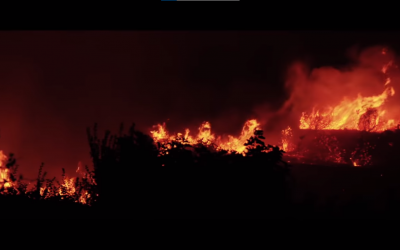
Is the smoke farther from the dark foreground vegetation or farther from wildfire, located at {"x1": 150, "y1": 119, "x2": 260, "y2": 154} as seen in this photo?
the dark foreground vegetation

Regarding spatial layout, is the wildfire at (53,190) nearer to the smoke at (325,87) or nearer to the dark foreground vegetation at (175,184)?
the dark foreground vegetation at (175,184)

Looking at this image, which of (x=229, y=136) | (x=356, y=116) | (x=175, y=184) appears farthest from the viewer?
(x=229, y=136)

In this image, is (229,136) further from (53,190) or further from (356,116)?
(53,190)

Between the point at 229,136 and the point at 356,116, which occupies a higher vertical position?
the point at 356,116

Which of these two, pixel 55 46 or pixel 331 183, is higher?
pixel 55 46

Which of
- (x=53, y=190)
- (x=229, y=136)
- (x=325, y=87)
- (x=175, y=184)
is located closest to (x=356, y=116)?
(x=325, y=87)

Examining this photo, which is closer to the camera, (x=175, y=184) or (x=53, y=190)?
(x=175, y=184)

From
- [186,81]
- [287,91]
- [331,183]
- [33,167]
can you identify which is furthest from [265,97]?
[33,167]

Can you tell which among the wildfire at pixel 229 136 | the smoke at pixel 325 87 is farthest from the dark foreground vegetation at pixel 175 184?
the smoke at pixel 325 87

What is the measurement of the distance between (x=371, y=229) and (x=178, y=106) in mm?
4073

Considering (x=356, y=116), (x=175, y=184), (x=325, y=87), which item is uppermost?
(x=325, y=87)

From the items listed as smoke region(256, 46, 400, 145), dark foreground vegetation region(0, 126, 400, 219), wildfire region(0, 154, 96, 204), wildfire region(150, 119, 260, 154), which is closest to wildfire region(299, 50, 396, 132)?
smoke region(256, 46, 400, 145)

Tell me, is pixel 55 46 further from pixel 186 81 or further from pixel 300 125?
pixel 300 125

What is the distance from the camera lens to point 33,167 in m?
7.59
